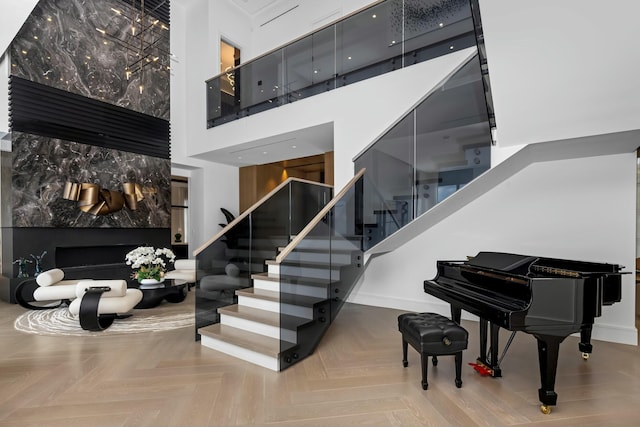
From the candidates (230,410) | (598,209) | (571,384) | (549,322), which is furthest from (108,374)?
(598,209)

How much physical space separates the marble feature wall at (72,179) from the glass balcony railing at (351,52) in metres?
2.35

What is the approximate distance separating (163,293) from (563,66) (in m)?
5.62

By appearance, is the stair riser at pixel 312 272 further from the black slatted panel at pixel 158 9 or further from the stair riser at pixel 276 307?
the black slatted panel at pixel 158 9

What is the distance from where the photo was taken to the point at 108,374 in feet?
9.41

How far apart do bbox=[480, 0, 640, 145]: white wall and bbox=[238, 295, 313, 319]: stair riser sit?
267 cm

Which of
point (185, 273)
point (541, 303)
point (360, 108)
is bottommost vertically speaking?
point (185, 273)

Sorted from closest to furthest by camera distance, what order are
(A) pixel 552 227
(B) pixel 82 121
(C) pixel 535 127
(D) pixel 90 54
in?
(C) pixel 535 127
(A) pixel 552 227
(B) pixel 82 121
(D) pixel 90 54

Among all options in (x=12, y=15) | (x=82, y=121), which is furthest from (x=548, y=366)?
(x=82, y=121)

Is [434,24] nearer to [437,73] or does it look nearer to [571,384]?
[437,73]

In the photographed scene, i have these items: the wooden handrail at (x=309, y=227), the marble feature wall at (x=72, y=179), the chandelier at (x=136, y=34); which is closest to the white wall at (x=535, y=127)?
the wooden handrail at (x=309, y=227)

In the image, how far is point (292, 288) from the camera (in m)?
3.20

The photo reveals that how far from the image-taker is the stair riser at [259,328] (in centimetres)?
306

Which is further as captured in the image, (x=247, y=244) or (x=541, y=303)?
(x=247, y=244)

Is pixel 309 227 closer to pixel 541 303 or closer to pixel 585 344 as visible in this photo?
pixel 541 303
